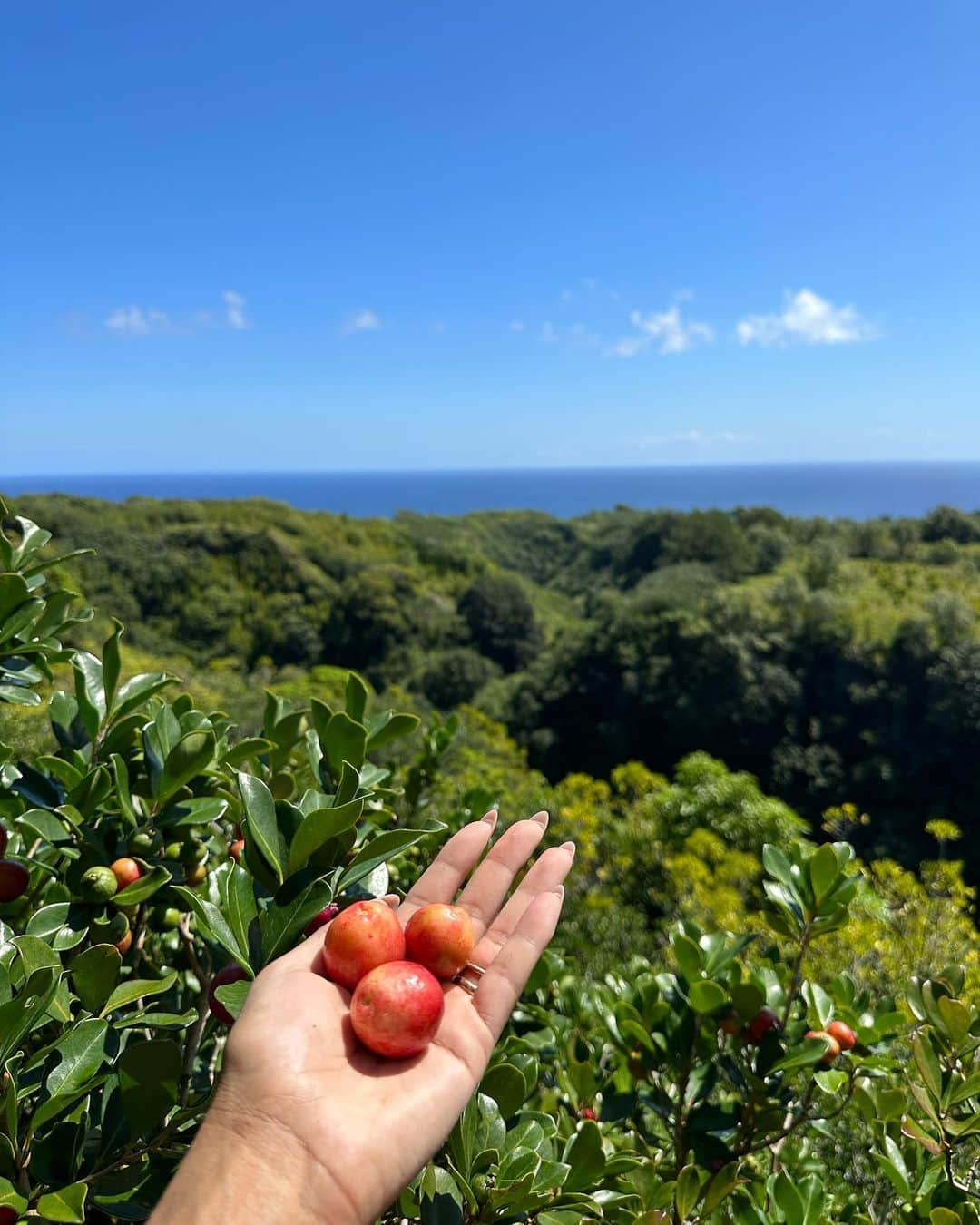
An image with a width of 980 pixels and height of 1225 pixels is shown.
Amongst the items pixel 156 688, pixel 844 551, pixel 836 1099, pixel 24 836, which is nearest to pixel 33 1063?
pixel 24 836

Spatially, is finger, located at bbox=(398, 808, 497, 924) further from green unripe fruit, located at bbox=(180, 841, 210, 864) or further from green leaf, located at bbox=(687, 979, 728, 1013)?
green leaf, located at bbox=(687, 979, 728, 1013)

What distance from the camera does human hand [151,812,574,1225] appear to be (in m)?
0.89

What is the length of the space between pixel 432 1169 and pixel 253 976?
1.50ft

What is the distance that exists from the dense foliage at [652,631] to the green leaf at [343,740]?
51.9 ft

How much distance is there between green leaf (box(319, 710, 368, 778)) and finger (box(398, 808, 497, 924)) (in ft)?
0.86

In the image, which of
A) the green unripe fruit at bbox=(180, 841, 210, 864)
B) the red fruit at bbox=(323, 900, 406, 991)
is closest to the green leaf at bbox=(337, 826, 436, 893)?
the red fruit at bbox=(323, 900, 406, 991)

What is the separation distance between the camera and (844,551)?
93.4ft

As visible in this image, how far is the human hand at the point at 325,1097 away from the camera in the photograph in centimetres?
89

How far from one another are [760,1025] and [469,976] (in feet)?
2.54

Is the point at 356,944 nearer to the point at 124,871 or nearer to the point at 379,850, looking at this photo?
the point at 379,850

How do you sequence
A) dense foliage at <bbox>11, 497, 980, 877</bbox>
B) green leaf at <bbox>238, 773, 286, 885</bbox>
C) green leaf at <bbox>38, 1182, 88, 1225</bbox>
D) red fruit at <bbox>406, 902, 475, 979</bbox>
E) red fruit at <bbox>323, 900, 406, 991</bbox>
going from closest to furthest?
1. green leaf at <bbox>38, 1182, 88, 1225</bbox>
2. green leaf at <bbox>238, 773, 286, 885</bbox>
3. red fruit at <bbox>323, 900, 406, 991</bbox>
4. red fruit at <bbox>406, 902, 475, 979</bbox>
5. dense foliage at <bbox>11, 497, 980, 877</bbox>

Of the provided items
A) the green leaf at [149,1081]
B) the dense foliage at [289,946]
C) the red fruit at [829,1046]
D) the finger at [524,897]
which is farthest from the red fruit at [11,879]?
the red fruit at [829,1046]

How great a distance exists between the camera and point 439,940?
4.14 feet

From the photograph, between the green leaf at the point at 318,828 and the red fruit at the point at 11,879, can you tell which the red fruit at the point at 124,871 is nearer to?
the red fruit at the point at 11,879
